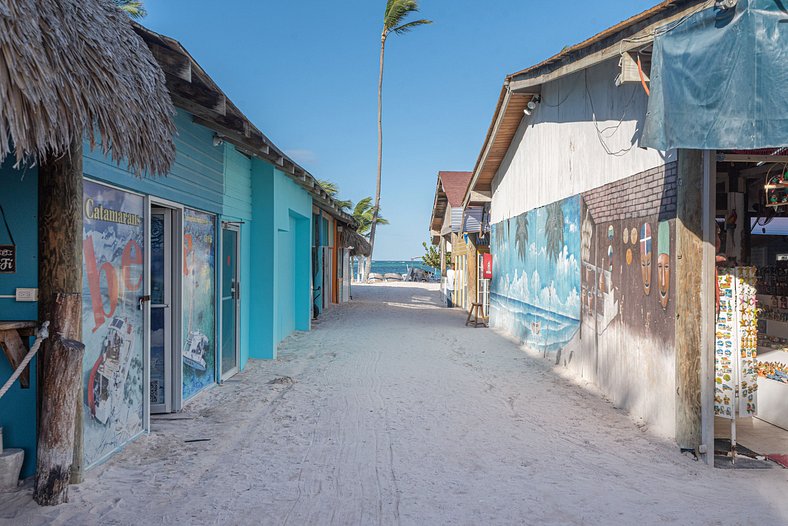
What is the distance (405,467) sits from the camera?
4.62 meters

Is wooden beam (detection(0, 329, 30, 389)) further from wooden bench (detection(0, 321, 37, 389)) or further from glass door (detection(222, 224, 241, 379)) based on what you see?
glass door (detection(222, 224, 241, 379))

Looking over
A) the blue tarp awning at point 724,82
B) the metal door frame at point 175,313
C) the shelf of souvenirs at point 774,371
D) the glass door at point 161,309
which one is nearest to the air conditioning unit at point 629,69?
the blue tarp awning at point 724,82

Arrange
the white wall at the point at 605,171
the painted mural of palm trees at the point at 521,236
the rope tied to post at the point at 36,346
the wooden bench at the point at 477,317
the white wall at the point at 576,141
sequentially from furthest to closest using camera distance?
the wooden bench at the point at 477,317, the painted mural of palm trees at the point at 521,236, the white wall at the point at 576,141, the white wall at the point at 605,171, the rope tied to post at the point at 36,346

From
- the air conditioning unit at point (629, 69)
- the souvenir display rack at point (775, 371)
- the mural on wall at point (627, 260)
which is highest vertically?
the air conditioning unit at point (629, 69)

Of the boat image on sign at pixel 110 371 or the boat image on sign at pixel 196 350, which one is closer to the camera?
the boat image on sign at pixel 110 371

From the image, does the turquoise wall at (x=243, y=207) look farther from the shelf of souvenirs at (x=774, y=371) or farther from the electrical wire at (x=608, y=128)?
the shelf of souvenirs at (x=774, y=371)

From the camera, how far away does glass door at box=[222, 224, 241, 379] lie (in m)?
7.98

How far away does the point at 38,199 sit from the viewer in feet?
12.7

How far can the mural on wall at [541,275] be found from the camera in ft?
28.6

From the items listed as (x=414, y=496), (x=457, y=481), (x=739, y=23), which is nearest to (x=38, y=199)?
(x=414, y=496)

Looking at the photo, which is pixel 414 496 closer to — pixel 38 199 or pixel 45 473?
pixel 45 473

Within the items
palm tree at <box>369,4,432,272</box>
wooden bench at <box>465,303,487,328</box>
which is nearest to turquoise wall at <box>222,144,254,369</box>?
wooden bench at <box>465,303,487,328</box>

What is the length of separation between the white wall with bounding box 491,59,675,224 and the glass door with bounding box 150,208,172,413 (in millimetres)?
5189

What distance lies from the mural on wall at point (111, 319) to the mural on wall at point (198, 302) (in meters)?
1.14
